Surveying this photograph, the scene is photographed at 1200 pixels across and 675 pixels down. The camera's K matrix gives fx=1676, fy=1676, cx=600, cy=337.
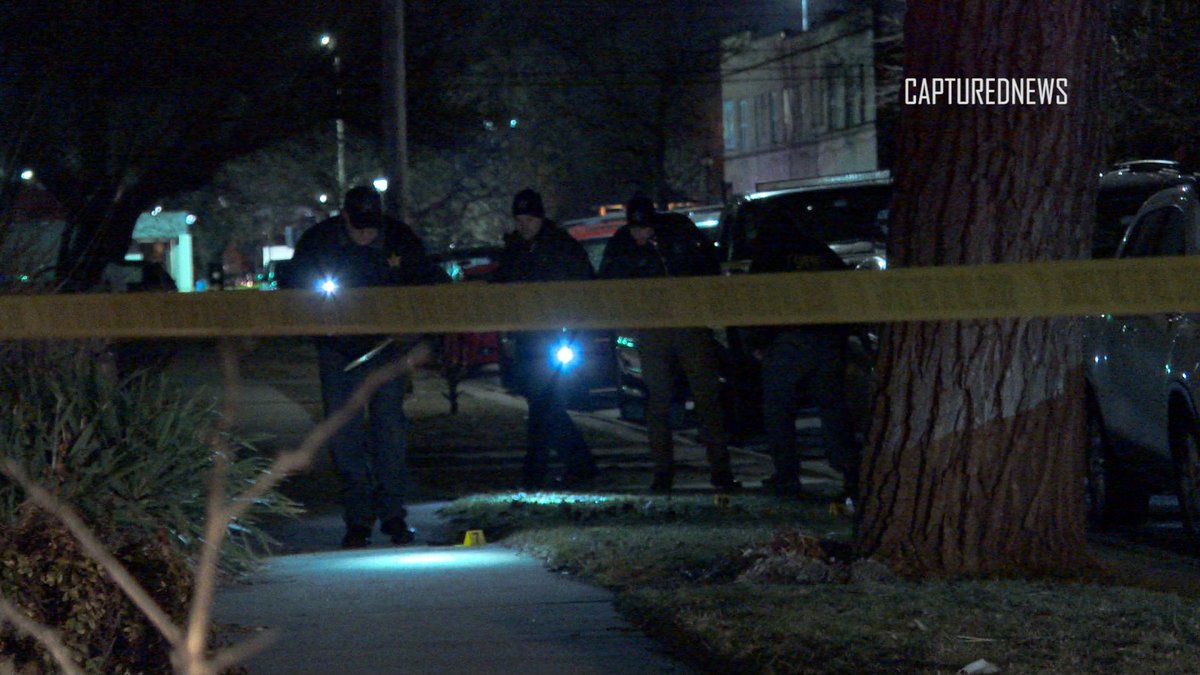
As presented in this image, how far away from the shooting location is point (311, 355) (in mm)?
28766

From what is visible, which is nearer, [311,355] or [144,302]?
[144,302]

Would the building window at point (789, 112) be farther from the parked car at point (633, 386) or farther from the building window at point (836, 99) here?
the parked car at point (633, 386)

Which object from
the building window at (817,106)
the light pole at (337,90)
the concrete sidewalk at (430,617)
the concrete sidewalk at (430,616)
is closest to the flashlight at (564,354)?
the concrete sidewalk at (430,616)

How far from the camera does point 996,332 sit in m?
5.99

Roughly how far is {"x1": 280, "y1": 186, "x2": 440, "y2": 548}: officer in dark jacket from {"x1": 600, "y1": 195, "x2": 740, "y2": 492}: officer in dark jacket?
1865mm

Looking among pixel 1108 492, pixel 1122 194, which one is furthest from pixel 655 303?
pixel 1122 194

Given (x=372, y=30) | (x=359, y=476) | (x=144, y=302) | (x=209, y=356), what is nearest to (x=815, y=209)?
(x=372, y=30)

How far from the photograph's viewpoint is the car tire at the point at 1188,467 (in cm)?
740

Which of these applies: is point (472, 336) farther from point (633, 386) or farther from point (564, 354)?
point (564, 354)

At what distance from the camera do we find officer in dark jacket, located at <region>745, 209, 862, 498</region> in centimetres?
943

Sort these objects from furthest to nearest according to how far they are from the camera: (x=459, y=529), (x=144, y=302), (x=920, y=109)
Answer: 1. (x=459, y=529)
2. (x=920, y=109)
3. (x=144, y=302)

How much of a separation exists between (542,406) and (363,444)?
5.33 ft

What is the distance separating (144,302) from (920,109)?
284 centimetres

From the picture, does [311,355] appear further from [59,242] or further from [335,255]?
[335,255]
